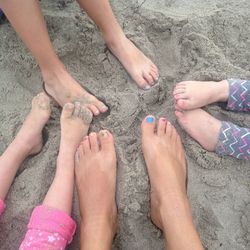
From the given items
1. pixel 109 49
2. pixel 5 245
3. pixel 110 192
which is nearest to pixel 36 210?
pixel 5 245

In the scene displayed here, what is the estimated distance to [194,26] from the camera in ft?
6.45

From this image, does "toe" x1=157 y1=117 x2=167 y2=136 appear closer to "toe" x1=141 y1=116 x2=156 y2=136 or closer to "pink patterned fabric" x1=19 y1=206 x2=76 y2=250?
"toe" x1=141 y1=116 x2=156 y2=136

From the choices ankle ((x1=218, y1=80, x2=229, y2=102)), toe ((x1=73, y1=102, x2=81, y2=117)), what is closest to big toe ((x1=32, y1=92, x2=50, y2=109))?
toe ((x1=73, y1=102, x2=81, y2=117))

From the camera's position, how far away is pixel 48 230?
1.46 meters

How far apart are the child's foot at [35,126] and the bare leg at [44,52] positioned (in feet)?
0.22

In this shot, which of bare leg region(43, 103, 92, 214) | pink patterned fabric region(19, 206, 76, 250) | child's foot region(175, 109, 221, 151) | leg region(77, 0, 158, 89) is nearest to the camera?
pink patterned fabric region(19, 206, 76, 250)

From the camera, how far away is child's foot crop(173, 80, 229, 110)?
67.7 inches

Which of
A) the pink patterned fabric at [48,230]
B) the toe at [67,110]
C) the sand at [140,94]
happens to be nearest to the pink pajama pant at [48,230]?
the pink patterned fabric at [48,230]

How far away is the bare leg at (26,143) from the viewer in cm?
165

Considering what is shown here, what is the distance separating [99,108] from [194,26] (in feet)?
1.99

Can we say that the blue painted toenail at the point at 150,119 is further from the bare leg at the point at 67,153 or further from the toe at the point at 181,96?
the bare leg at the point at 67,153

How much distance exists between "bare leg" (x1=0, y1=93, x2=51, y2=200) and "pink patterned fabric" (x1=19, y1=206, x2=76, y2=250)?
0.67ft

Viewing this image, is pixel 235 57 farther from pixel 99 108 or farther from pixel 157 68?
pixel 99 108

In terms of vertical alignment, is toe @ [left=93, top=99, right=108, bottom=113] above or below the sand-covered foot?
above
